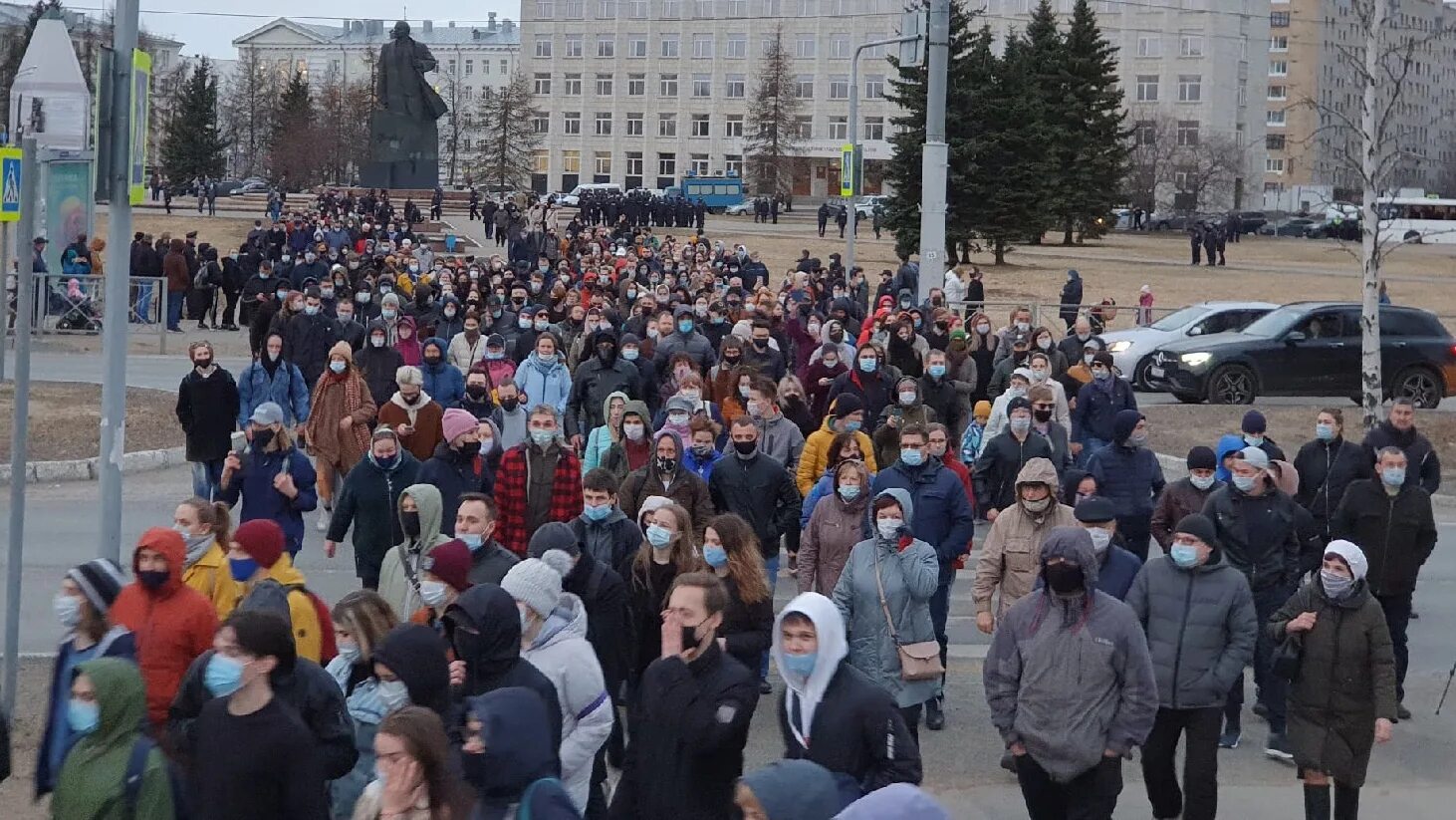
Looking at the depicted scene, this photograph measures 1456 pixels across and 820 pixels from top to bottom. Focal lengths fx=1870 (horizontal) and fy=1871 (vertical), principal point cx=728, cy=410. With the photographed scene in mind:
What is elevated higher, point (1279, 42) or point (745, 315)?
point (1279, 42)

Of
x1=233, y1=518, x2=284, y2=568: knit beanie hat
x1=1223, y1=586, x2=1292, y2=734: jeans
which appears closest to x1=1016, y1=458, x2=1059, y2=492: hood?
x1=1223, y1=586, x2=1292, y2=734: jeans

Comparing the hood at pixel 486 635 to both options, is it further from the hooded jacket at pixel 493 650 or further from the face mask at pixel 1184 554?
the face mask at pixel 1184 554

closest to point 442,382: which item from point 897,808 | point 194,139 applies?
point 897,808

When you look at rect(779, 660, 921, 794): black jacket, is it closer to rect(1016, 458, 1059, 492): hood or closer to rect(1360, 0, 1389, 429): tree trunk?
rect(1016, 458, 1059, 492): hood

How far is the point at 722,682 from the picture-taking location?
5.93 metres

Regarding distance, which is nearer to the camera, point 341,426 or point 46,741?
point 46,741

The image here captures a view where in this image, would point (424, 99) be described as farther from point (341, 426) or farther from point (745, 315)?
point (341, 426)

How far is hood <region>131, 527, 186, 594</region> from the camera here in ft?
23.2

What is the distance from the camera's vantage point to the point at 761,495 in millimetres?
11234

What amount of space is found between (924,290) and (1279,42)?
13359 centimetres

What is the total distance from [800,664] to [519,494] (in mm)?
5694

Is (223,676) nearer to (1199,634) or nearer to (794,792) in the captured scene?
(794,792)

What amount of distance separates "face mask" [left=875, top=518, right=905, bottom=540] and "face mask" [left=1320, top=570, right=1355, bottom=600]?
1.89m

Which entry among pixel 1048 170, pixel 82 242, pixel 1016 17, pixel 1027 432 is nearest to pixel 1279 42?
pixel 1016 17
